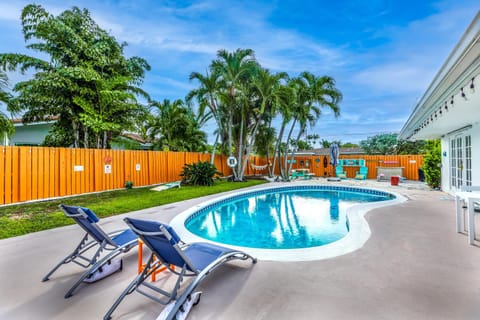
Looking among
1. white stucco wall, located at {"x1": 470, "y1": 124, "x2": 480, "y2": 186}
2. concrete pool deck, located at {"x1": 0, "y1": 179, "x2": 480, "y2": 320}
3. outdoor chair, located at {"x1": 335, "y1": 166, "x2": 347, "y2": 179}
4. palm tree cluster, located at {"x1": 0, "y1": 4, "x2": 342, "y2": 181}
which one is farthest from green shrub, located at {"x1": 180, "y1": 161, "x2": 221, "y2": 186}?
white stucco wall, located at {"x1": 470, "y1": 124, "x2": 480, "y2": 186}

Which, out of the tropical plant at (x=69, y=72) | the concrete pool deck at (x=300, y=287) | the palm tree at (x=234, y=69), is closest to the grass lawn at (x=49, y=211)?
the concrete pool deck at (x=300, y=287)

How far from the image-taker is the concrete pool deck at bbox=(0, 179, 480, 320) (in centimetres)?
213

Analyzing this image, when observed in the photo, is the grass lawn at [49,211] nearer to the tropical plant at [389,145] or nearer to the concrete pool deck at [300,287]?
the concrete pool deck at [300,287]

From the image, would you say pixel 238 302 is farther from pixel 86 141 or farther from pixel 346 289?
pixel 86 141

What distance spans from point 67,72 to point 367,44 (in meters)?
13.8

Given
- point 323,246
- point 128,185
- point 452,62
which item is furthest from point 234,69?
point 323,246

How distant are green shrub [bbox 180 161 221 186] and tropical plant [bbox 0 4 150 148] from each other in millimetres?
4237

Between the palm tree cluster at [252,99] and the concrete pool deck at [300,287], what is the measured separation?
10.5 m

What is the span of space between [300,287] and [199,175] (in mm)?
10265

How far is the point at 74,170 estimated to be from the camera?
8938mm

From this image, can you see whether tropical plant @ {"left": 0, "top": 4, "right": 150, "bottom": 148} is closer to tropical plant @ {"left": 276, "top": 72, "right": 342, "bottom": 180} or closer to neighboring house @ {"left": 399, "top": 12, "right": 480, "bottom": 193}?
tropical plant @ {"left": 276, "top": 72, "right": 342, "bottom": 180}

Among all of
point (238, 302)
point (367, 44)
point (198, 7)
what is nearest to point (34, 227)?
point (238, 302)

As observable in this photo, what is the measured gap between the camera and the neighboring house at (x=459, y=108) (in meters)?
2.68

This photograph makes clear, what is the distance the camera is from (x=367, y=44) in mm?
12047
